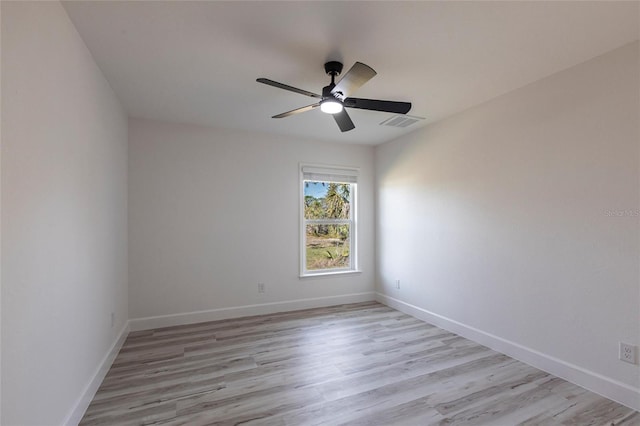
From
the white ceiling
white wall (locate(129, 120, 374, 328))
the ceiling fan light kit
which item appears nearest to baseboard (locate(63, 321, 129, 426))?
white wall (locate(129, 120, 374, 328))

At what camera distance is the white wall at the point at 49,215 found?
1197 millimetres

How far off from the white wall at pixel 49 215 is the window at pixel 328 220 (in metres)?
2.47

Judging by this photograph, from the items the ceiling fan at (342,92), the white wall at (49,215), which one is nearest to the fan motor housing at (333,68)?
the ceiling fan at (342,92)

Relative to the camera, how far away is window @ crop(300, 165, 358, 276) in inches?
168

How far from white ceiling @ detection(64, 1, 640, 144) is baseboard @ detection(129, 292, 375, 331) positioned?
2430 millimetres

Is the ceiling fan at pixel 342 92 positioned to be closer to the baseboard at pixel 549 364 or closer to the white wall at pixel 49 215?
the white wall at pixel 49 215

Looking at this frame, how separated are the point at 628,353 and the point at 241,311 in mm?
3619

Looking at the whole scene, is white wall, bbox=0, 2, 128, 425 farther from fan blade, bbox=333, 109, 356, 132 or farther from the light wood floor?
fan blade, bbox=333, 109, 356, 132

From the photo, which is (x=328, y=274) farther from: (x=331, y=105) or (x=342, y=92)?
(x=342, y=92)

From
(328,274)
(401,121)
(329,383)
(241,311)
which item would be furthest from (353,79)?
(241,311)

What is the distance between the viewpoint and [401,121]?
11.5ft

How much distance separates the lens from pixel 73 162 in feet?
5.92

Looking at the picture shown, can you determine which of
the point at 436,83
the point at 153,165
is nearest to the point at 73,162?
the point at 153,165

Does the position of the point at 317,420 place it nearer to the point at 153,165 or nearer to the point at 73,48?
the point at 73,48
